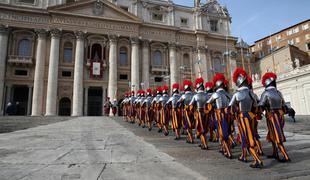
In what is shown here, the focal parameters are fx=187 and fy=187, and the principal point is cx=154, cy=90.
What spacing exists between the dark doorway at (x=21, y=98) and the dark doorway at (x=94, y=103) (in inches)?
347

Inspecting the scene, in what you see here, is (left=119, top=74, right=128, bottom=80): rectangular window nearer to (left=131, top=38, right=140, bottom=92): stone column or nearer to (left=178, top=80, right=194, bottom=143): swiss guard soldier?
(left=131, top=38, right=140, bottom=92): stone column

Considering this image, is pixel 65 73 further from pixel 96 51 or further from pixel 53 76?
pixel 96 51

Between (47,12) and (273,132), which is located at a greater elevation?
(47,12)

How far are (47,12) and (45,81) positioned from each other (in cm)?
1037

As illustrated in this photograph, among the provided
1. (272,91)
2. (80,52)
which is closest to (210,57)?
(80,52)

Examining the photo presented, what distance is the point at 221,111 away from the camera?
4.90 metres

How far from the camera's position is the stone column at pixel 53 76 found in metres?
25.9

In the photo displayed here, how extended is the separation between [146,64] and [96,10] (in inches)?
466

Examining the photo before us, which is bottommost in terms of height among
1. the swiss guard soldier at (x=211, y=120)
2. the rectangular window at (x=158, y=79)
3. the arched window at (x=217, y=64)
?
the swiss guard soldier at (x=211, y=120)

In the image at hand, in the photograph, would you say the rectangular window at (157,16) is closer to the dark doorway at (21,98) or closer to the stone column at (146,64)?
the stone column at (146,64)

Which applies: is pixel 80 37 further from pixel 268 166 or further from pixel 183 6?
pixel 268 166

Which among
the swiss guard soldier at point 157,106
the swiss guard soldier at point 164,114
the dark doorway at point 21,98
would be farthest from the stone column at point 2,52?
the swiss guard soldier at point 164,114

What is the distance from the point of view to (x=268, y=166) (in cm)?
375

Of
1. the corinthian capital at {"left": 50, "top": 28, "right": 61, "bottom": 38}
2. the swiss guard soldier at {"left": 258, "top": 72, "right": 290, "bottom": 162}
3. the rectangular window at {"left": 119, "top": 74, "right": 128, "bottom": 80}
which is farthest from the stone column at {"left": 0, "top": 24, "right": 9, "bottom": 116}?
the swiss guard soldier at {"left": 258, "top": 72, "right": 290, "bottom": 162}
